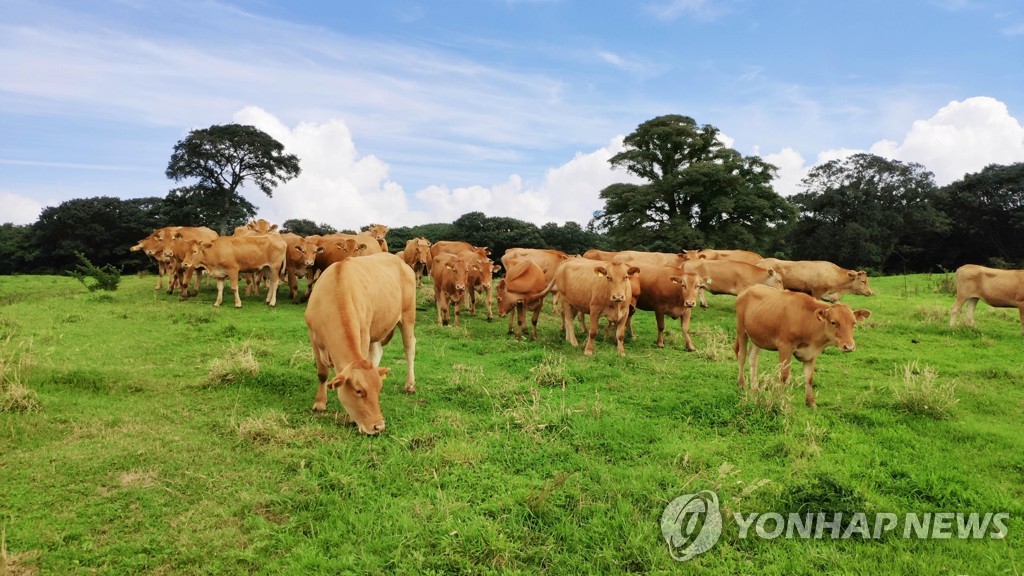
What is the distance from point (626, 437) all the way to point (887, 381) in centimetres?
541

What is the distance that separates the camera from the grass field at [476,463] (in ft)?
13.3

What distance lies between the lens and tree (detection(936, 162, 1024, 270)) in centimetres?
4303

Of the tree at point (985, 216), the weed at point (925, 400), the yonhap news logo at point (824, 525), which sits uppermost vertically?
the tree at point (985, 216)

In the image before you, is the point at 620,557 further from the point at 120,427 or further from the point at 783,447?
the point at 120,427

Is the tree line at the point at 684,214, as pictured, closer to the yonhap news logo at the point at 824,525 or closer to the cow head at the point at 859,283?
the cow head at the point at 859,283

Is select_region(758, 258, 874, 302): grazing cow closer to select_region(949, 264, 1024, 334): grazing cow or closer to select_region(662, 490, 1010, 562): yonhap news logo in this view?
select_region(949, 264, 1024, 334): grazing cow

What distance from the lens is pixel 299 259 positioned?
16.2m

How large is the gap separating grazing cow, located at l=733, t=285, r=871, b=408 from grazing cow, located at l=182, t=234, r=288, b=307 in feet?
41.7

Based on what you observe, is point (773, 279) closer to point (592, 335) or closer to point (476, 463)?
point (592, 335)

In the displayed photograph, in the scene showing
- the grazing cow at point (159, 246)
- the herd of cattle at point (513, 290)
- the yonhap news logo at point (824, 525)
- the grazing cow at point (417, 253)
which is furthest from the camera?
the grazing cow at point (417, 253)

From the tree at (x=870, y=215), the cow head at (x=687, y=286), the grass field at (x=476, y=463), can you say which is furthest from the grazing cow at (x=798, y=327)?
the tree at (x=870, y=215)

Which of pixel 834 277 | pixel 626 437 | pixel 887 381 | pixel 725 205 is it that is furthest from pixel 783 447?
pixel 725 205

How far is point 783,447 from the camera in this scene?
5.84 m

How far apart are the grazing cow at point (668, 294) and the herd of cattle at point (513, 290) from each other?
0.02 m
